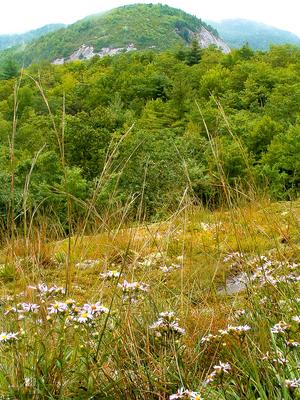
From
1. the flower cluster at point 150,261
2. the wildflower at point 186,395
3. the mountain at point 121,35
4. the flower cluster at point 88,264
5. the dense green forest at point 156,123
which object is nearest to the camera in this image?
the wildflower at point 186,395

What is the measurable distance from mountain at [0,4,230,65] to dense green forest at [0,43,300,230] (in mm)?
61793

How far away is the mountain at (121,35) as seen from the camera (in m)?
140

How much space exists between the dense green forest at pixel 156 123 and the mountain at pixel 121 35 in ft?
203

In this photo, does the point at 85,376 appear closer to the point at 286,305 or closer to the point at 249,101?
the point at 286,305

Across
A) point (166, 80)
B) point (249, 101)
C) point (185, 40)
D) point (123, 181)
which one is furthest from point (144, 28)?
point (123, 181)

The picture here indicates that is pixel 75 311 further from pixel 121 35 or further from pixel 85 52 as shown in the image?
pixel 121 35

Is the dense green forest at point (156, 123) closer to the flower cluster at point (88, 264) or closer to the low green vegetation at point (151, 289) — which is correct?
the low green vegetation at point (151, 289)

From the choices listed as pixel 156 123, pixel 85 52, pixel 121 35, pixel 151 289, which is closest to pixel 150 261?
pixel 151 289

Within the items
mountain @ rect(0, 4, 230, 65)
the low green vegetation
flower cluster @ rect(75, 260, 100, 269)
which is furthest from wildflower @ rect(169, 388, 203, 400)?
mountain @ rect(0, 4, 230, 65)

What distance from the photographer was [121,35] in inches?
5763

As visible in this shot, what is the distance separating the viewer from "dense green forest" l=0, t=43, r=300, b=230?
59.5ft

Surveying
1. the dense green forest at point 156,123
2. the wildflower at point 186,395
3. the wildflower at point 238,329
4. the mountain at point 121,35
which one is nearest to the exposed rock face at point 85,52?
the mountain at point 121,35

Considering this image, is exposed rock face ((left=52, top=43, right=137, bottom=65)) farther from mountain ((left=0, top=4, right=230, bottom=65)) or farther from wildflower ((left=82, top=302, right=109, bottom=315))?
wildflower ((left=82, top=302, right=109, bottom=315))

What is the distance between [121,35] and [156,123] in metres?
110
